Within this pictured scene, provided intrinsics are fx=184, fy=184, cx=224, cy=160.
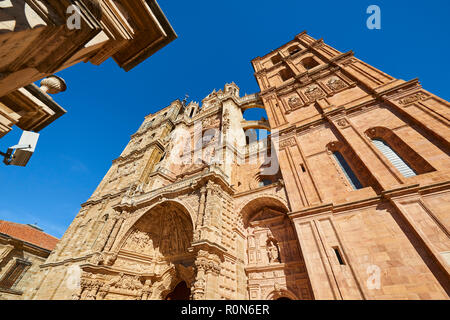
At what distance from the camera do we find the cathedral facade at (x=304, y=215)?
6625 mm

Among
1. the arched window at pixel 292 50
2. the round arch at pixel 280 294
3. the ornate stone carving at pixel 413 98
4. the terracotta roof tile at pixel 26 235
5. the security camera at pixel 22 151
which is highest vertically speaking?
the arched window at pixel 292 50

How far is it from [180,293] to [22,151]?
11.5 metres

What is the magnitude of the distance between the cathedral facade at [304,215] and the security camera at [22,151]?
6410 mm

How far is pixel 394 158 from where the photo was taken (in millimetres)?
9125

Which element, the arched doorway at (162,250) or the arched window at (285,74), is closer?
the arched doorway at (162,250)

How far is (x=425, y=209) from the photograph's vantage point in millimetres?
6602

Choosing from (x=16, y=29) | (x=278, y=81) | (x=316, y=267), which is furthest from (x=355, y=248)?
(x=278, y=81)

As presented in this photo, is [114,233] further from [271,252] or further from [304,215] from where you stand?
[304,215]

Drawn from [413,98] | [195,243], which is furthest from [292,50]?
[195,243]

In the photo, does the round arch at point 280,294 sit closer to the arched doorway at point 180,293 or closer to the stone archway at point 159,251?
the stone archway at point 159,251

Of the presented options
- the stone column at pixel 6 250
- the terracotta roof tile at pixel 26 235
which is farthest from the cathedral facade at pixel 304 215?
the terracotta roof tile at pixel 26 235

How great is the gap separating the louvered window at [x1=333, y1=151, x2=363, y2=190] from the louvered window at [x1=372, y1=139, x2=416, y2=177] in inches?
66.6

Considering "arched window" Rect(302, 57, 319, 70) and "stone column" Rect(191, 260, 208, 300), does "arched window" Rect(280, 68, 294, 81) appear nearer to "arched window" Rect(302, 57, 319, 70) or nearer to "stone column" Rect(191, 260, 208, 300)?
"arched window" Rect(302, 57, 319, 70)
